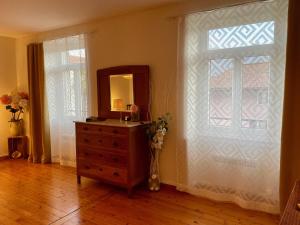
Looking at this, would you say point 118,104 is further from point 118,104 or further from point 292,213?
point 292,213

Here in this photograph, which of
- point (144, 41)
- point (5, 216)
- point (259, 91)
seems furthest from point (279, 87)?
point (5, 216)

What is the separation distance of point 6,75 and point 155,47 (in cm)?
336

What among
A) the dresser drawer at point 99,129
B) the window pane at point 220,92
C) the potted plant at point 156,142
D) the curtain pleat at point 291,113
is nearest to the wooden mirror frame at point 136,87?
the potted plant at point 156,142

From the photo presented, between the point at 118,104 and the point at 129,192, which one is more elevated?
the point at 118,104

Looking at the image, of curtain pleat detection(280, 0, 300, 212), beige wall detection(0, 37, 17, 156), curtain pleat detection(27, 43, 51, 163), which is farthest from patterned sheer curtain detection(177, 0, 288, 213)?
beige wall detection(0, 37, 17, 156)

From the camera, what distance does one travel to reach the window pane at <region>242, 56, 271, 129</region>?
2.39 meters

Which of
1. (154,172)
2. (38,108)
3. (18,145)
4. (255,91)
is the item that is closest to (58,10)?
(38,108)

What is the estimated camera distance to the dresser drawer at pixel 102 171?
2887mm

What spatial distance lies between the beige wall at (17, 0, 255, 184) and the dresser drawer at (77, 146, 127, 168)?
0.61m

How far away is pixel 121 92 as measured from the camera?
11.0 ft

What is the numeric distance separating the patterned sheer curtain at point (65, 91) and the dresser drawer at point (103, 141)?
694 millimetres

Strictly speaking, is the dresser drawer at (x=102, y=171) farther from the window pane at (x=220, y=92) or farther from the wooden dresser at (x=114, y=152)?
the window pane at (x=220, y=92)

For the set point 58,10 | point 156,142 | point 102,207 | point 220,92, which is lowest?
point 102,207

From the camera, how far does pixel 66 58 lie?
3.92 metres
